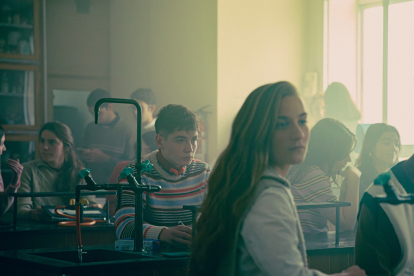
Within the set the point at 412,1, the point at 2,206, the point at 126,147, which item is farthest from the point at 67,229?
the point at 412,1

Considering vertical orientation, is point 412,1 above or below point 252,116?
above

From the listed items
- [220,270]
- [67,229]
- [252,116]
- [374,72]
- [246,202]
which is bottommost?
[67,229]

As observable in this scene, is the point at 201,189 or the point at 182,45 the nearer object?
→ the point at 201,189

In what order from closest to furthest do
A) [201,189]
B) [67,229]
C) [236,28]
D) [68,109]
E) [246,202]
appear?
[246,202]
[201,189]
[67,229]
[236,28]
[68,109]

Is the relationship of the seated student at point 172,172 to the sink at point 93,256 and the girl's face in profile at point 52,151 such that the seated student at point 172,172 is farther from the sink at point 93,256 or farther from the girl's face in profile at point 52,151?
the girl's face in profile at point 52,151

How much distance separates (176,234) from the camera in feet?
5.99

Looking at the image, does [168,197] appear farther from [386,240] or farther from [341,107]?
[341,107]

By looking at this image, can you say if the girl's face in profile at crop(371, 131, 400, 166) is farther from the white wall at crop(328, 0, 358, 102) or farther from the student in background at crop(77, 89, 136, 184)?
the white wall at crop(328, 0, 358, 102)

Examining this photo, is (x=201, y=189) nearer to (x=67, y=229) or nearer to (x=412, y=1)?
(x=67, y=229)

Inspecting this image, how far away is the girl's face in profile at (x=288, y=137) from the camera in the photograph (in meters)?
1.15

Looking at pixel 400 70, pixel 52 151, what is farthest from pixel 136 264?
pixel 400 70

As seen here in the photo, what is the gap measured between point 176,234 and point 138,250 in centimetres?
15

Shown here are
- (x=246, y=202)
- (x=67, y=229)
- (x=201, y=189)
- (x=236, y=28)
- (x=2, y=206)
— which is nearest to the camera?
(x=246, y=202)

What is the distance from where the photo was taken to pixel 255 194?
1082 mm
